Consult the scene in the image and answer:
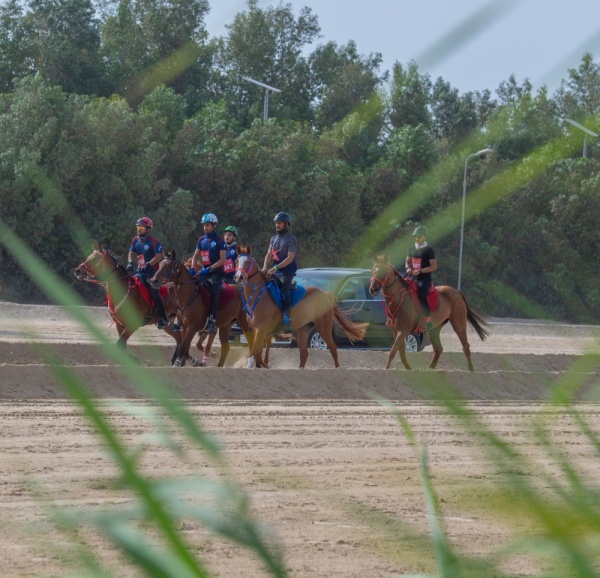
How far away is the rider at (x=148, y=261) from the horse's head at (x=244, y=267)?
1.38 meters

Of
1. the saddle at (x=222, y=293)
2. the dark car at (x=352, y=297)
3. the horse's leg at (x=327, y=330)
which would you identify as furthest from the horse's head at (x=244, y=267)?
the dark car at (x=352, y=297)

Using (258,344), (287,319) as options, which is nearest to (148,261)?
(258,344)

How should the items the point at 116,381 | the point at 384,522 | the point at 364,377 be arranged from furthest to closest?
the point at 364,377
the point at 116,381
the point at 384,522

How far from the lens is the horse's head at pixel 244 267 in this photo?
60.2 ft

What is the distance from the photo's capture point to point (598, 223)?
302 centimetres

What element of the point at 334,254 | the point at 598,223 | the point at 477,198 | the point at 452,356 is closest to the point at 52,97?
the point at 452,356

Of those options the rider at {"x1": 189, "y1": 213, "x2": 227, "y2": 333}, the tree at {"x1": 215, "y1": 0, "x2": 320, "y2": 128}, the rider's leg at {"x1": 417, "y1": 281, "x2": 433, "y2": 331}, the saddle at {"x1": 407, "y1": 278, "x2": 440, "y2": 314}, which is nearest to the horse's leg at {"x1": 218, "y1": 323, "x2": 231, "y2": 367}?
the rider at {"x1": 189, "y1": 213, "x2": 227, "y2": 333}

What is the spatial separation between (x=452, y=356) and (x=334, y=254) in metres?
11.9

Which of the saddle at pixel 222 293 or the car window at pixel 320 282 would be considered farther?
the car window at pixel 320 282

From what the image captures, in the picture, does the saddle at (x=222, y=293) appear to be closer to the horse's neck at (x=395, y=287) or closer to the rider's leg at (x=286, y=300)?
the rider's leg at (x=286, y=300)

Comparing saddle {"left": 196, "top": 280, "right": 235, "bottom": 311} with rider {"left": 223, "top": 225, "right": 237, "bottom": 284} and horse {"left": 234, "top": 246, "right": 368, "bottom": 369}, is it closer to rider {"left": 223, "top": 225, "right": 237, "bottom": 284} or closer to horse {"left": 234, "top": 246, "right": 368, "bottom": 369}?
rider {"left": 223, "top": 225, "right": 237, "bottom": 284}

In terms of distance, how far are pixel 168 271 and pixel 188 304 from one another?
25.7 inches

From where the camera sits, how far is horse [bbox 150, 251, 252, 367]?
19.1 meters

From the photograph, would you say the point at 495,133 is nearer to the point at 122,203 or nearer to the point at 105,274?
the point at 105,274
